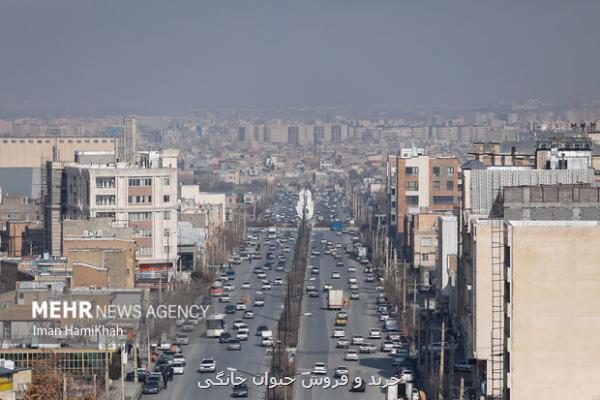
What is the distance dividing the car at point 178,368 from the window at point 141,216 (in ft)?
36.9

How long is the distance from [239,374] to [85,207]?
39.5ft

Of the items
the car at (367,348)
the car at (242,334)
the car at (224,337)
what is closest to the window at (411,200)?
the car at (242,334)

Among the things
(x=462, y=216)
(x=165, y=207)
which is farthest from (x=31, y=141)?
(x=462, y=216)

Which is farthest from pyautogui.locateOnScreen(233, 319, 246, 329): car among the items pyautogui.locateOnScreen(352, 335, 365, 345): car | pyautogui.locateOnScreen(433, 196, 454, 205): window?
pyautogui.locateOnScreen(433, 196, 454, 205): window

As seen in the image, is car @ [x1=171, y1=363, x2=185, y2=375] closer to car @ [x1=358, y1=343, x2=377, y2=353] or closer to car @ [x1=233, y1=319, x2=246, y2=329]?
car @ [x1=358, y1=343, x2=377, y2=353]

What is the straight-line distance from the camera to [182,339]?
2219 cm

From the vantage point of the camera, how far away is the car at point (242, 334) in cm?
2283

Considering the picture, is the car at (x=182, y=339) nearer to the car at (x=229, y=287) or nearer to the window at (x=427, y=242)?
the car at (x=229, y=287)

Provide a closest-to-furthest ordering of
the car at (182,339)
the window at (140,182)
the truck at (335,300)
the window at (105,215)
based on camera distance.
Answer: the car at (182,339) → the truck at (335,300) → the window at (105,215) → the window at (140,182)

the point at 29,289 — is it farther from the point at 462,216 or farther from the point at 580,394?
the point at 580,394

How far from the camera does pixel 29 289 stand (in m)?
21.6

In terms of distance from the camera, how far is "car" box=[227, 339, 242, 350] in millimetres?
21828

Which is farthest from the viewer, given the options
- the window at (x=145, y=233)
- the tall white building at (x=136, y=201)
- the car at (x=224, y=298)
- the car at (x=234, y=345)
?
the window at (x=145, y=233)

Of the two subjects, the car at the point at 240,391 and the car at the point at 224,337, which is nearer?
the car at the point at 240,391
